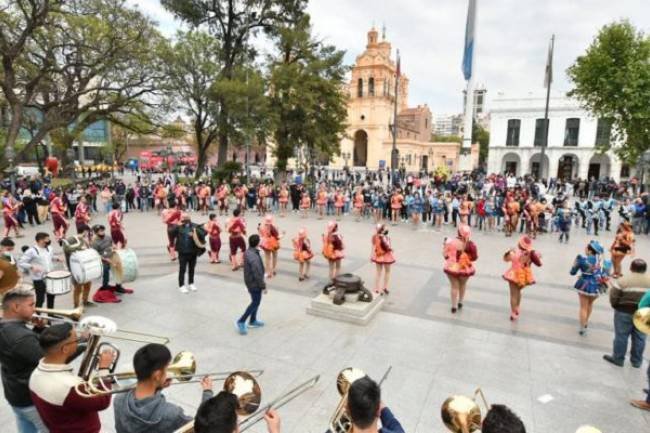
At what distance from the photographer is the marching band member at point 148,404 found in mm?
2658

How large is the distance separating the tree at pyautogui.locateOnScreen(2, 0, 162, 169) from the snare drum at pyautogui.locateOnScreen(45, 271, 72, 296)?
1934 centimetres

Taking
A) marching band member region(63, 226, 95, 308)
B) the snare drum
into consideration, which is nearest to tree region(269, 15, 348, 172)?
marching band member region(63, 226, 95, 308)

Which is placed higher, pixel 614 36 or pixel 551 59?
pixel 614 36

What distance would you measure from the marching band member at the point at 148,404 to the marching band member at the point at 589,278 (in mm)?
6848

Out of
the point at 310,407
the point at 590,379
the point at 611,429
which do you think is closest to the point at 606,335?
the point at 590,379

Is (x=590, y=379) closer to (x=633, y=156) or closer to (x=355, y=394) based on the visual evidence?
(x=355, y=394)

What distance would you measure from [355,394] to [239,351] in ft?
13.7

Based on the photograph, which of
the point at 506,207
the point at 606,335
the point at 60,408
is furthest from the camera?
the point at 506,207

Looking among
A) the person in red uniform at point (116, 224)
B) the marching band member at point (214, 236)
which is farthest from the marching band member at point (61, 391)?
the person in red uniform at point (116, 224)

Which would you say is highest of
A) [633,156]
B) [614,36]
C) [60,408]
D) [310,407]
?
[614,36]

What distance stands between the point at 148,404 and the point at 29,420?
1.63m

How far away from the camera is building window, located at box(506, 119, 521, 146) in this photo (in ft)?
156

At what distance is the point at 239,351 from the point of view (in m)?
6.33

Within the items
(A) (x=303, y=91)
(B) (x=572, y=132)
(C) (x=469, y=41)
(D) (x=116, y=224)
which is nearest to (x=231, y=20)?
(A) (x=303, y=91)
